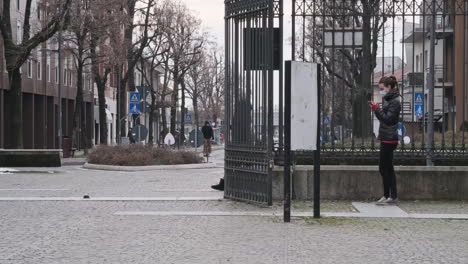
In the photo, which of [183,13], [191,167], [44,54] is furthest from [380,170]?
[183,13]

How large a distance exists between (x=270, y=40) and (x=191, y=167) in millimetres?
15480

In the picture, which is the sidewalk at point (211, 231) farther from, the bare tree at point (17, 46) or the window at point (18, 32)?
the window at point (18, 32)

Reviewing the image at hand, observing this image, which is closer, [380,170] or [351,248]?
[351,248]

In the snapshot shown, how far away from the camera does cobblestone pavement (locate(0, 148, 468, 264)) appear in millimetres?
7996

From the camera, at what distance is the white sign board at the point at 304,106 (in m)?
10.5

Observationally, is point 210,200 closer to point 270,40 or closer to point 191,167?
point 270,40

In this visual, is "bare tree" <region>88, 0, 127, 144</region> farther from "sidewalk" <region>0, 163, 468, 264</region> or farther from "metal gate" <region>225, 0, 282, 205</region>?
"metal gate" <region>225, 0, 282, 205</region>

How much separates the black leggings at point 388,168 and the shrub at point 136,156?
14.5m

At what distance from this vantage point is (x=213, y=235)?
30.8ft

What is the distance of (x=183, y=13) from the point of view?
57250 mm

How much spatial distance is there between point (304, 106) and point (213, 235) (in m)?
2.32

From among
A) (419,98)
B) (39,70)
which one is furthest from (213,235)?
(39,70)

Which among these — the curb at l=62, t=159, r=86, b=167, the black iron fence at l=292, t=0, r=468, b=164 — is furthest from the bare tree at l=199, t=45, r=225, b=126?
the black iron fence at l=292, t=0, r=468, b=164

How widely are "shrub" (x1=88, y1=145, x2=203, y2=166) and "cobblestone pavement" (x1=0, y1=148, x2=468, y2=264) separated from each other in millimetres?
12855
